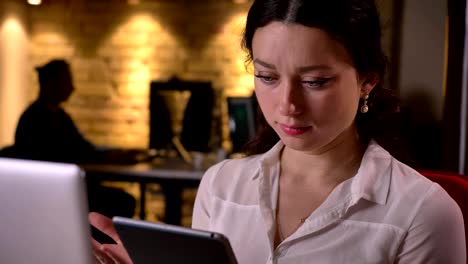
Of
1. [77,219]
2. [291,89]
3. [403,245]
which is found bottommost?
[403,245]

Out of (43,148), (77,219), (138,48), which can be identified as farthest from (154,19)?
(77,219)

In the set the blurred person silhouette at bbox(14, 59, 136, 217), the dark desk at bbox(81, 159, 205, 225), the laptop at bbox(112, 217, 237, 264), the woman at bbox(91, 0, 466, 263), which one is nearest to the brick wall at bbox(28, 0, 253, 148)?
the blurred person silhouette at bbox(14, 59, 136, 217)

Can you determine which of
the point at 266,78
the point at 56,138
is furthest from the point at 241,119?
the point at 266,78

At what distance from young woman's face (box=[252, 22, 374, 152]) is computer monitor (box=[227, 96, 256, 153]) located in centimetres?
254

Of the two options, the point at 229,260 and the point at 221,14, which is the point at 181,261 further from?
the point at 221,14

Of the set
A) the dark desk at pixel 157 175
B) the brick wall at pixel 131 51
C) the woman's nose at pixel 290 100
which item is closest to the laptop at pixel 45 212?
the woman's nose at pixel 290 100

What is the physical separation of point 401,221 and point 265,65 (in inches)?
14.4

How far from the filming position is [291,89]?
110 cm

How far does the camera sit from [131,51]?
514cm

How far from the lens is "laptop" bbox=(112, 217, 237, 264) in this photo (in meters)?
0.81

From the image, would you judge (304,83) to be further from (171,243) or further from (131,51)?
(131,51)

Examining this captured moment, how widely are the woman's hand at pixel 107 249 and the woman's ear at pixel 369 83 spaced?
516 millimetres

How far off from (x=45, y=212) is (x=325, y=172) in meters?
0.62

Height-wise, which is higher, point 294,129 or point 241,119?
point 294,129
